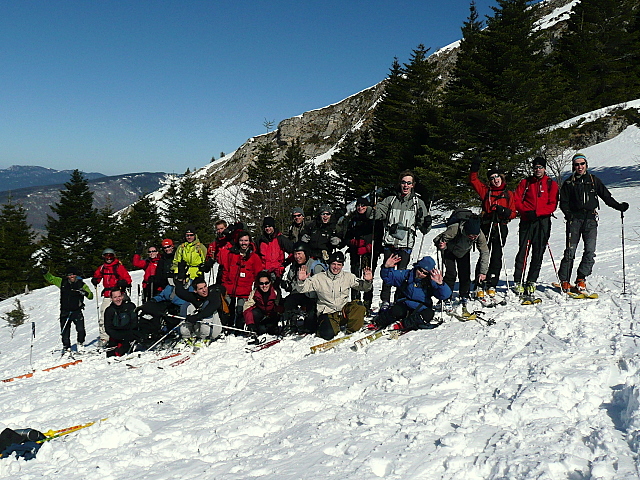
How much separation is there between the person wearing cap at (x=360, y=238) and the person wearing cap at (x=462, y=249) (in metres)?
1.19

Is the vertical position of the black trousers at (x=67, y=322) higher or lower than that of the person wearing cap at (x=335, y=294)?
lower

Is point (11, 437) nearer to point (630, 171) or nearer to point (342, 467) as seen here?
point (342, 467)

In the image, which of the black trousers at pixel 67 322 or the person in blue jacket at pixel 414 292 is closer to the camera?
the person in blue jacket at pixel 414 292

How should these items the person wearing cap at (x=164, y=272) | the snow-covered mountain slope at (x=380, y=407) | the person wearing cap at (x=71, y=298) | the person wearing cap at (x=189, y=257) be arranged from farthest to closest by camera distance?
the person wearing cap at (x=71, y=298)
the person wearing cap at (x=164, y=272)
the person wearing cap at (x=189, y=257)
the snow-covered mountain slope at (x=380, y=407)

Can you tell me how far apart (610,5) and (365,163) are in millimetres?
20045

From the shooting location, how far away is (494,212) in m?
7.12

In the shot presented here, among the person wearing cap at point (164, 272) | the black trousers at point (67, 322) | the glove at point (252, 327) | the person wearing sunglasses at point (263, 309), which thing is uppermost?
the person wearing cap at point (164, 272)

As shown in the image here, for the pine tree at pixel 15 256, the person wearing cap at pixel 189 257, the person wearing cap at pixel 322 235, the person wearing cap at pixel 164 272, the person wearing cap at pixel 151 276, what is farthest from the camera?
the pine tree at pixel 15 256

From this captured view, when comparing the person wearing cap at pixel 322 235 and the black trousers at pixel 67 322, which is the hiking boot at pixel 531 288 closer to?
the person wearing cap at pixel 322 235

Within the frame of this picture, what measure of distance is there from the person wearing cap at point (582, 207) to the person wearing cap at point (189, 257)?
7037 millimetres

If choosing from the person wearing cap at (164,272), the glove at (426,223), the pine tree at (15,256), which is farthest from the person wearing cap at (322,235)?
the pine tree at (15,256)

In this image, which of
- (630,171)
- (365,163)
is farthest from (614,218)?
(365,163)

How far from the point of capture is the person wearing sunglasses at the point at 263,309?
7559 millimetres

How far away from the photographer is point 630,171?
2272 cm
